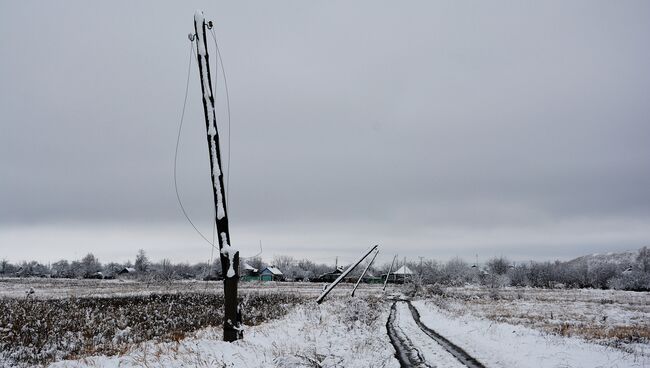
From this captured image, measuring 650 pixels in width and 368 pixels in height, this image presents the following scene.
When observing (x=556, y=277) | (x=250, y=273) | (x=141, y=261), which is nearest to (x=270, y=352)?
(x=250, y=273)

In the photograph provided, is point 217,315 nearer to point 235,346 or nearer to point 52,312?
point 52,312

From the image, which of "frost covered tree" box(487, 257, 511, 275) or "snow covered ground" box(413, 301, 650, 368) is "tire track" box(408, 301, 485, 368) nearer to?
"snow covered ground" box(413, 301, 650, 368)

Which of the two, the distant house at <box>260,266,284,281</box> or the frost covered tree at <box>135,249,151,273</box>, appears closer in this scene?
the distant house at <box>260,266,284,281</box>

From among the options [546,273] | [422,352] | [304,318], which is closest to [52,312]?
[304,318]

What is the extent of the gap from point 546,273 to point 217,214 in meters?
118

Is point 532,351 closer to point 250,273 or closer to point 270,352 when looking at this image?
point 270,352

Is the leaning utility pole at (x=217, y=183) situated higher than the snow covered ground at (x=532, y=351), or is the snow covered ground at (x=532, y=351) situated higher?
the leaning utility pole at (x=217, y=183)

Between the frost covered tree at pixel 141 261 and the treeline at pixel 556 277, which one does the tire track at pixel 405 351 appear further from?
the frost covered tree at pixel 141 261

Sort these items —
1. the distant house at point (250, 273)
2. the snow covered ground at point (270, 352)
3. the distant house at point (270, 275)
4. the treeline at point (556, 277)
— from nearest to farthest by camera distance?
1. the snow covered ground at point (270, 352)
2. the treeline at point (556, 277)
3. the distant house at point (250, 273)
4. the distant house at point (270, 275)

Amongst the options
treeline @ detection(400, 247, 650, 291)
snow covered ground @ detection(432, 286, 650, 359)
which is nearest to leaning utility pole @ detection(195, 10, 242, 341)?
snow covered ground @ detection(432, 286, 650, 359)

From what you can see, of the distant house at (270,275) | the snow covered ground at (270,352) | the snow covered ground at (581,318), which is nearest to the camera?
the snow covered ground at (270,352)

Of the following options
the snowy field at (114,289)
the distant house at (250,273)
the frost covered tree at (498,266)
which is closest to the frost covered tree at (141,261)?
the distant house at (250,273)

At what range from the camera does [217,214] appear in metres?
9.75

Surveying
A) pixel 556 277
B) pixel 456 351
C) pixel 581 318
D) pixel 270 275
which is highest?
pixel 456 351
